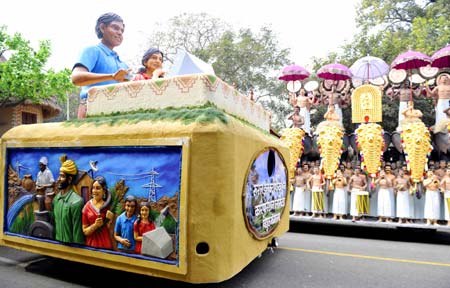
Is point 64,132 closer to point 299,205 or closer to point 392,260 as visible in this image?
point 392,260

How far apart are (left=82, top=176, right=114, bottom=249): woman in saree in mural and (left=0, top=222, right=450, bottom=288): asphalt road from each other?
0.65m

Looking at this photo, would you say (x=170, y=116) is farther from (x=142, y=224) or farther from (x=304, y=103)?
(x=304, y=103)

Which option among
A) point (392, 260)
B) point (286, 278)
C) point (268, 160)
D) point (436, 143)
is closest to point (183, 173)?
point (268, 160)

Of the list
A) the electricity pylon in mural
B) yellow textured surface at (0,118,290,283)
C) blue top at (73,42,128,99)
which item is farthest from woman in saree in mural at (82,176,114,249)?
blue top at (73,42,128,99)

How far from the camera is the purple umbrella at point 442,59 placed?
24.9 feet

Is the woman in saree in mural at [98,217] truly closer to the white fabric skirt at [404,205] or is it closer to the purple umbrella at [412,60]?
the white fabric skirt at [404,205]

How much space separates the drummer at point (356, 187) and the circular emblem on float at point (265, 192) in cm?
325

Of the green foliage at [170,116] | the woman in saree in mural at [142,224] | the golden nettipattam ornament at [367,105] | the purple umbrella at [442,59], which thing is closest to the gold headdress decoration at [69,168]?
the green foliage at [170,116]

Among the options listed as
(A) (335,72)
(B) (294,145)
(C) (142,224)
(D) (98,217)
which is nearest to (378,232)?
(B) (294,145)

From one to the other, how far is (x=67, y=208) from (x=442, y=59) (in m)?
8.19

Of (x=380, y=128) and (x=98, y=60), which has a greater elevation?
(x=98, y=60)

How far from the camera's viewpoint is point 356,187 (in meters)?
7.80

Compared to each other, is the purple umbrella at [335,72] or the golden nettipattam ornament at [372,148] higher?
the purple umbrella at [335,72]

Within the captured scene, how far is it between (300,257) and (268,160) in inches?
70.5
